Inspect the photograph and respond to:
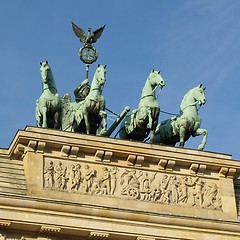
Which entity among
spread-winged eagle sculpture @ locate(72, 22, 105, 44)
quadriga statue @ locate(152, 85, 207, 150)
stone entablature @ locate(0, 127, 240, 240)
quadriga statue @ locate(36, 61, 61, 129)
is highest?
spread-winged eagle sculpture @ locate(72, 22, 105, 44)

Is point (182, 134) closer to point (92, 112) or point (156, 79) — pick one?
point (156, 79)

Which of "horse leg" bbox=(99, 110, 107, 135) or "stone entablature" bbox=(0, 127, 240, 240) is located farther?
"horse leg" bbox=(99, 110, 107, 135)

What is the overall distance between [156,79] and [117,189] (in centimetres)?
429

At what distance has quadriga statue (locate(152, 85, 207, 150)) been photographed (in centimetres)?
3747

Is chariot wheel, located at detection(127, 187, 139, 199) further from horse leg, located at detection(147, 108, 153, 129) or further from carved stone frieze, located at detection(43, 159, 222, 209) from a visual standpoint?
horse leg, located at detection(147, 108, 153, 129)

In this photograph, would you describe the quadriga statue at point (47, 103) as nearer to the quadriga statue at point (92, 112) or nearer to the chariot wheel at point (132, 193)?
the quadriga statue at point (92, 112)

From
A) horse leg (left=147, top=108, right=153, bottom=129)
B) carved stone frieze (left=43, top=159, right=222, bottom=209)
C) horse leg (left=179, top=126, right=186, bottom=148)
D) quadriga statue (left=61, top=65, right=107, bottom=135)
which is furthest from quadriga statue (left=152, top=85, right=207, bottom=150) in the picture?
quadriga statue (left=61, top=65, right=107, bottom=135)

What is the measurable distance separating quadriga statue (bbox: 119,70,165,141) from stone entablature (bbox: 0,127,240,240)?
1.22 m

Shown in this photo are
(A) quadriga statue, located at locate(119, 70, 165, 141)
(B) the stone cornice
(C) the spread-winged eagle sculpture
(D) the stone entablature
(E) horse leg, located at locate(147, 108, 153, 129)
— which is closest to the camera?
(D) the stone entablature

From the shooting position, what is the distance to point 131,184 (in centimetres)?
3575

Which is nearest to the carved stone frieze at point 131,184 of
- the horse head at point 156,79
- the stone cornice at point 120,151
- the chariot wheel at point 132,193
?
the chariot wheel at point 132,193

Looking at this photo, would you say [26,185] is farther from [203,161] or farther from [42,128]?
[203,161]

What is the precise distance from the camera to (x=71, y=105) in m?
38.3

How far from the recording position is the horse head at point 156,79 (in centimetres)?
3743
